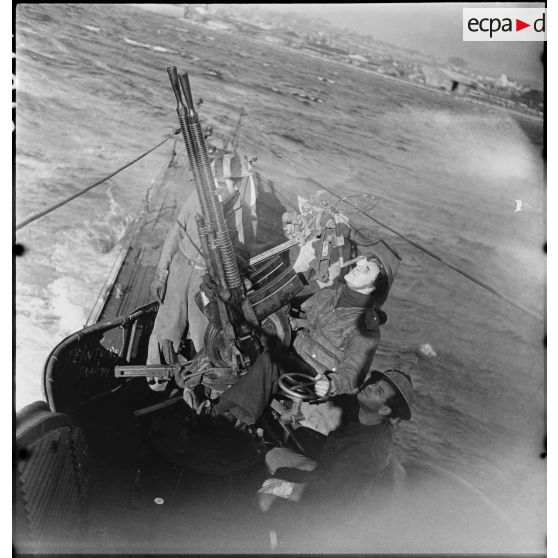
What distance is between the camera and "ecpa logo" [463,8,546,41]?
3.13 m

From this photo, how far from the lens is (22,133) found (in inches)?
142

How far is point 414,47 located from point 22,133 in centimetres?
318

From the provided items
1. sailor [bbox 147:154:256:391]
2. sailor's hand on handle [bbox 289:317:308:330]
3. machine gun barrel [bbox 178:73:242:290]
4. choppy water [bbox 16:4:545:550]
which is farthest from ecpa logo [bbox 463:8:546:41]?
sailor's hand on handle [bbox 289:317:308:330]

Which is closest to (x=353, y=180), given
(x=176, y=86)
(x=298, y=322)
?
(x=298, y=322)

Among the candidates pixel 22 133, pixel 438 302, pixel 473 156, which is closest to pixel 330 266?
pixel 22 133

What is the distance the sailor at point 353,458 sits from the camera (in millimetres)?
2631

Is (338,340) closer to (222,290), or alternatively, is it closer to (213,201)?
(222,290)

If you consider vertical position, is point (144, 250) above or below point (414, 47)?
below

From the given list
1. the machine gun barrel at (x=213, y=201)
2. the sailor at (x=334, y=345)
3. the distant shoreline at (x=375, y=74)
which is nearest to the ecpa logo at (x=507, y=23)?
the distant shoreline at (x=375, y=74)

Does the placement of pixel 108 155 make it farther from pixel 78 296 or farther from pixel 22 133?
pixel 22 133

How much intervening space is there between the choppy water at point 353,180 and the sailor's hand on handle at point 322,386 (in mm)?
1662

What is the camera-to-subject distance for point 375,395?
9.11 feet

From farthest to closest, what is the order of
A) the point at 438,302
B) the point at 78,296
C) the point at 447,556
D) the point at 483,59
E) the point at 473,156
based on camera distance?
1. the point at 438,302
2. the point at 78,296
3. the point at 473,156
4. the point at 483,59
5. the point at 447,556

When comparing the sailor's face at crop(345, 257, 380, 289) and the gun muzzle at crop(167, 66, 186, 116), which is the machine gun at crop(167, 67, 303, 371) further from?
the sailor's face at crop(345, 257, 380, 289)
